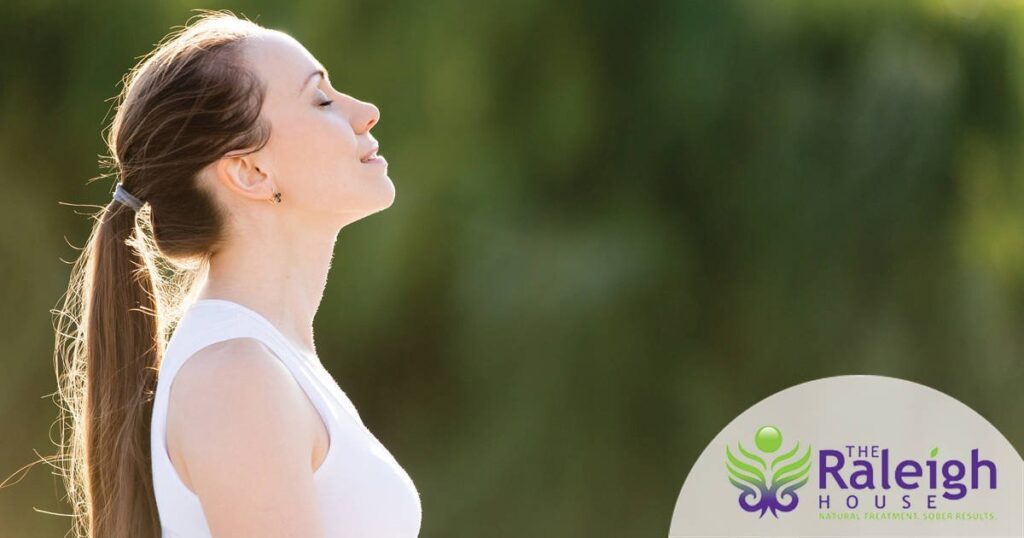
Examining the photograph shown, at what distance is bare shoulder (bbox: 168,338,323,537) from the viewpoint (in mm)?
841

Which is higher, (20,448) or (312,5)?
(312,5)

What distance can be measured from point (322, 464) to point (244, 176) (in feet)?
0.90

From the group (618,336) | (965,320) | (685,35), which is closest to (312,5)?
(685,35)

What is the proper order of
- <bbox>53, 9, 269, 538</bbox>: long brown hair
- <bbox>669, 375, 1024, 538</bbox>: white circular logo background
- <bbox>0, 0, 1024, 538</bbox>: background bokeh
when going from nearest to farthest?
1. <bbox>53, 9, 269, 538</bbox>: long brown hair
2. <bbox>669, 375, 1024, 538</bbox>: white circular logo background
3. <bbox>0, 0, 1024, 538</bbox>: background bokeh

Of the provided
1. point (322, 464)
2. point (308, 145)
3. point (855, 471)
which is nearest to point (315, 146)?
point (308, 145)

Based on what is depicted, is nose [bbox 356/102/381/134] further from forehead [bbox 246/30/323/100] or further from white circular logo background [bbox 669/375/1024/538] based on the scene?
white circular logo background [bbox 669/375/1024/538]

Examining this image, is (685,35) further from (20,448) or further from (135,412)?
(135,412)

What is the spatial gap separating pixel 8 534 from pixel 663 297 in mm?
1730

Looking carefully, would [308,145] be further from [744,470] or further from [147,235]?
[744,470]

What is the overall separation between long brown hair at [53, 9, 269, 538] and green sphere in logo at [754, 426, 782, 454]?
74.1 inches

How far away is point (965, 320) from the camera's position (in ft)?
9.41

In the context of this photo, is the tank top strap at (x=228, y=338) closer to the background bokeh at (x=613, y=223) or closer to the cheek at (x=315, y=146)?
the cheek at (x=315, y=146)

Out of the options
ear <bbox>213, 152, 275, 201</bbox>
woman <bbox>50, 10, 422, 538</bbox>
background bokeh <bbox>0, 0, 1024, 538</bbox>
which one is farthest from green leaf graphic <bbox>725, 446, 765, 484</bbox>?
ear <bbox>213, 152, 275, 201</bbox>

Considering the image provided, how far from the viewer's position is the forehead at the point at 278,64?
1036mm
